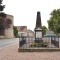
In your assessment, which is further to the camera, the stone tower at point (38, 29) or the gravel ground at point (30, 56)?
the stone tower at point (38, 29)

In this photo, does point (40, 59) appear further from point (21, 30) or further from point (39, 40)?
point (21, 30)

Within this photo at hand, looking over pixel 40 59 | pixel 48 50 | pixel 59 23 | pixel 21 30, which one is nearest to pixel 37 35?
pixel 48 50

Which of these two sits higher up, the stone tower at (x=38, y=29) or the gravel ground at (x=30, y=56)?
the stone tower at (x=38, y=29)

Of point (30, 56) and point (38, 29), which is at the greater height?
point (38, 29)

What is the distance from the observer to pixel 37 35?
25953 millimetres

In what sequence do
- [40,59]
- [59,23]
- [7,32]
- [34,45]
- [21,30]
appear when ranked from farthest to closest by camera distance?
[21,30] < [7,32] < [59,23] < [34,45] < [40,59]

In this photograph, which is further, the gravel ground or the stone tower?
the stone tower

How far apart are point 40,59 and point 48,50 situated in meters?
5.72

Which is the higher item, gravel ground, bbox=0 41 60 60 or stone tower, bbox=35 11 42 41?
stone tower, bbox=35 11 42 41

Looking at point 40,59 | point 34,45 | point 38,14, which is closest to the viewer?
point 40,59

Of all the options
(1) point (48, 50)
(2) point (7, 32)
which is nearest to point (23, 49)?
A: (1) point (48, 50)

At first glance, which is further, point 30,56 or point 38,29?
point 38,29

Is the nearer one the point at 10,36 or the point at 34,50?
the point at 34,50

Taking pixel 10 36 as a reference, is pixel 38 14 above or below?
above
